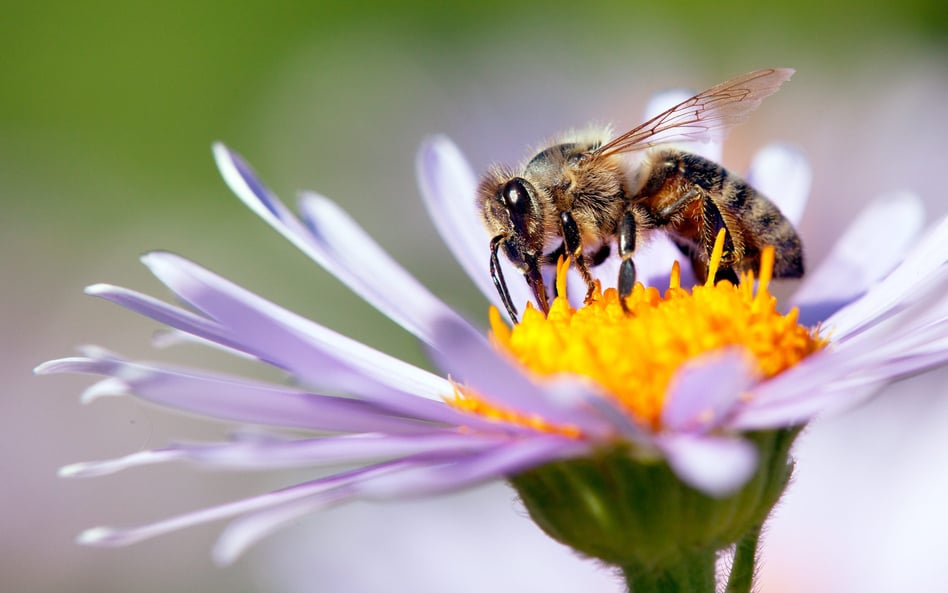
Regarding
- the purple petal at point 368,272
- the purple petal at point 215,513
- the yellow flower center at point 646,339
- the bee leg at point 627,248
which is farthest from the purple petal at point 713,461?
the purple petal at point 368,272

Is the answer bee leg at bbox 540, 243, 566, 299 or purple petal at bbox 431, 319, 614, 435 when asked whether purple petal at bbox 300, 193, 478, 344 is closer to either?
bee leg at bbox 540, 243, 566, 299

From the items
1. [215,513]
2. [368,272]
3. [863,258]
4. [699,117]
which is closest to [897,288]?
[863,258]

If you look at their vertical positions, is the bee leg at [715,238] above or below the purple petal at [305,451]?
above

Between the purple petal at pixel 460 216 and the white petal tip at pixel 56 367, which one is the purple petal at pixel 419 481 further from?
the purple petal at pixel 460 216

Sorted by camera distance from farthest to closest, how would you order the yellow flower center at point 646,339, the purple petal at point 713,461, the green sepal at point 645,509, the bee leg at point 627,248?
the bee leg at point 627,248, the yellow flower center at point 646,339, the green sepal at point 645,509, the purple petal at point 713,461

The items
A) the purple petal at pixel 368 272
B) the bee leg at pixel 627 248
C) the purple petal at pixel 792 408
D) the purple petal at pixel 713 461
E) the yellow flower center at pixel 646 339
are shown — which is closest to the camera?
the purple petal at pixel 713 461

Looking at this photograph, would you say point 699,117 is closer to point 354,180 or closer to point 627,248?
point 627,248

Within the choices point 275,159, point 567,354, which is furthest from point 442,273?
point 567,354
